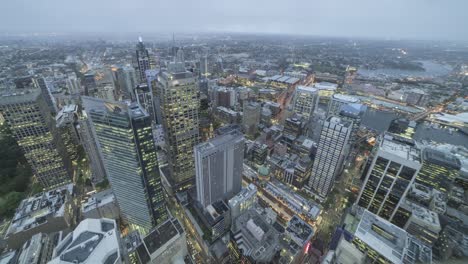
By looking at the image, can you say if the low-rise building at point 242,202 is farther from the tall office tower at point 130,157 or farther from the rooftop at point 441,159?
the rooftop at point 441,159

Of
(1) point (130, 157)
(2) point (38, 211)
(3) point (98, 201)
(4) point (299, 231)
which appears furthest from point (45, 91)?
(4) point (299, 231)

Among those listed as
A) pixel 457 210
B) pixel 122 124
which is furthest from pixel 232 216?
pixel 457 210

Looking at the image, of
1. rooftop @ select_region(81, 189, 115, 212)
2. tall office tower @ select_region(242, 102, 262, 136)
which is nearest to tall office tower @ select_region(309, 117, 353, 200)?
tall office tower @ select_region(242, 102, 262, 136)

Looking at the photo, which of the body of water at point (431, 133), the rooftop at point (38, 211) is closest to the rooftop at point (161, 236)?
the rooftop at point (38, 211)

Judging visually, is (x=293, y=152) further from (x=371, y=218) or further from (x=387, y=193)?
(x=371, y=218)

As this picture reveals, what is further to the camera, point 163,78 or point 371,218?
point 163,78
